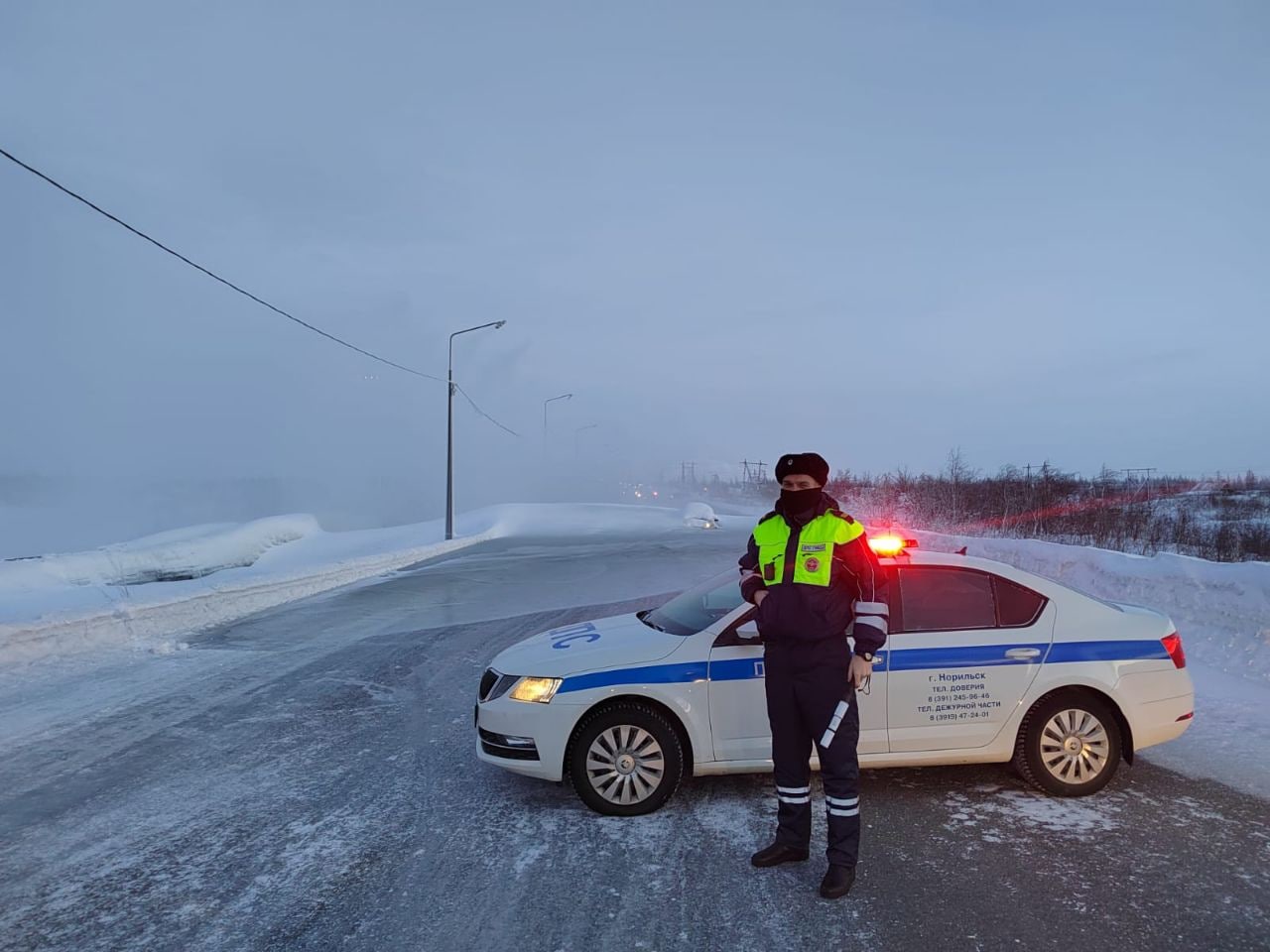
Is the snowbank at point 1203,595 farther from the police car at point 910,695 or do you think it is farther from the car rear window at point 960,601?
the car rear window at point 960,601

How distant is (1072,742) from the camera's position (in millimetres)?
4566

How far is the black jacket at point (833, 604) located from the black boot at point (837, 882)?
0.98m

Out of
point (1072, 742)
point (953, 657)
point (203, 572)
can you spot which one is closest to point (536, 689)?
point (953, 657)

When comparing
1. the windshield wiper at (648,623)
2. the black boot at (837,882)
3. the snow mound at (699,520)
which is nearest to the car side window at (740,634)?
the windshield wiper at (648,623)

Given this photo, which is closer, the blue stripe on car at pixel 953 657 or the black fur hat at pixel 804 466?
the black fur hat at pixel 804 466

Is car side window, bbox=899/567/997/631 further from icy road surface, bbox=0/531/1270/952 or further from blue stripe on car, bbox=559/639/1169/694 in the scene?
icy road surface, bbox=0/531/1270/952

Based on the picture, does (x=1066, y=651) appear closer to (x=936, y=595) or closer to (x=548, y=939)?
(x=936, y=595)

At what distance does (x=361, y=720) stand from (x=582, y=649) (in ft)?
9.16

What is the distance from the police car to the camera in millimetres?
4398

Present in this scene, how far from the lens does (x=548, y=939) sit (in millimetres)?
3156

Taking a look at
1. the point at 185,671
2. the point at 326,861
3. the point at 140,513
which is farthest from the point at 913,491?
the point at 140,513

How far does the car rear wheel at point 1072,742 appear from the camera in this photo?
4.55 metres

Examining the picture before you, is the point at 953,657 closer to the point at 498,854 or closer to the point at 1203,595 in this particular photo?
the point at 498,854

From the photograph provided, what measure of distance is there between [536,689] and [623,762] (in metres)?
0.64
